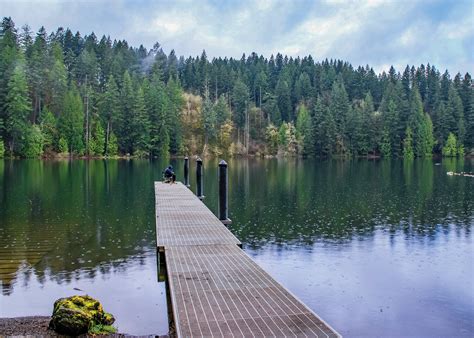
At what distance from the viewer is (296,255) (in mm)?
13562

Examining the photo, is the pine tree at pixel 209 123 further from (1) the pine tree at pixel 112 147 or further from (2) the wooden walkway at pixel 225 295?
(2) the wooden walkway at pixel 225 295

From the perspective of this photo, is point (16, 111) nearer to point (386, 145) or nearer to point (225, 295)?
point (225, 295)

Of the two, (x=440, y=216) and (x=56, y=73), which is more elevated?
(x=56, y=73)

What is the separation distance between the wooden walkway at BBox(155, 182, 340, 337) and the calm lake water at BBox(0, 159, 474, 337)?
0.96 meters

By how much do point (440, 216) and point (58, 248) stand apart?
15.7 metres

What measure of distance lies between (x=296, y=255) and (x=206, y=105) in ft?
278

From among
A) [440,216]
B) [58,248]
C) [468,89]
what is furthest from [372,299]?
[468,89]

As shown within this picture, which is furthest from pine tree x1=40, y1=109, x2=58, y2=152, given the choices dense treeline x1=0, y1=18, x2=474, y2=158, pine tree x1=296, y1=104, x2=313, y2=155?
pine tree x1=296, y1=104, x2=313, y2=155

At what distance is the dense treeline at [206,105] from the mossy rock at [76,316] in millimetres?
62037

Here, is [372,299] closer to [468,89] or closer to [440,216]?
[440,216]

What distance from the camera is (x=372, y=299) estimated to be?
997 cm

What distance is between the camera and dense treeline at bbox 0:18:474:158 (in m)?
72.7

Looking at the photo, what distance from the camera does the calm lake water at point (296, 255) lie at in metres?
9.16

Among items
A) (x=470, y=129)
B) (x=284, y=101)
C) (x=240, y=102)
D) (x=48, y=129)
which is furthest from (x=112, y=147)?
(x=470, y=129)
